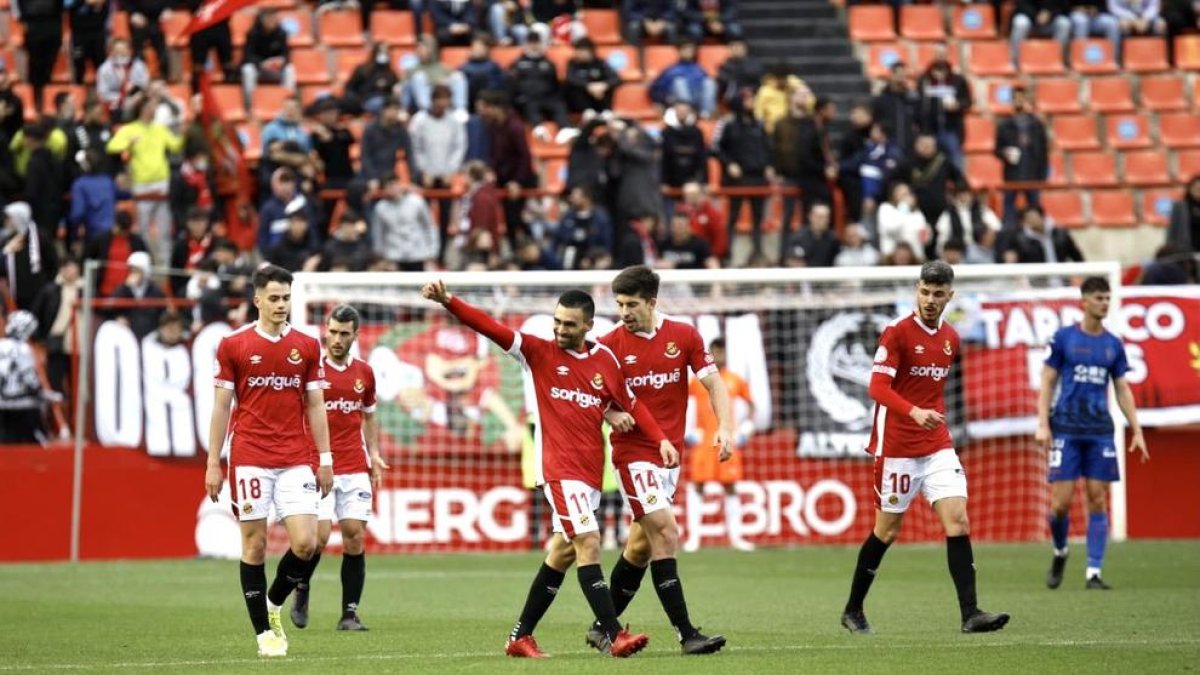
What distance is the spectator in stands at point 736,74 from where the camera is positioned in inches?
1133

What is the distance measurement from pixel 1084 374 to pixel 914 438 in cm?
405

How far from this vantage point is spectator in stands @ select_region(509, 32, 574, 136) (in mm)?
27469

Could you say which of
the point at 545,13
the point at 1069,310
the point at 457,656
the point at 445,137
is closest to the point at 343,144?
the point at 445,137

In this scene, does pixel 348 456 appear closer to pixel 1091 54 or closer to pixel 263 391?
pixel 263 391

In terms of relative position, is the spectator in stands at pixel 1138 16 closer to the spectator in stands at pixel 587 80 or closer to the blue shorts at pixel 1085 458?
the spectator in stands at pixel 587 80

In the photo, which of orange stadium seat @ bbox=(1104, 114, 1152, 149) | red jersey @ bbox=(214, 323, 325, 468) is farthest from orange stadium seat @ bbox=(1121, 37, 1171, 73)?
red jersey @ bbox=(214, 323, 325, 468)

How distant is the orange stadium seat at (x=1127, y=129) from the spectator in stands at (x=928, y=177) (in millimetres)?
5398

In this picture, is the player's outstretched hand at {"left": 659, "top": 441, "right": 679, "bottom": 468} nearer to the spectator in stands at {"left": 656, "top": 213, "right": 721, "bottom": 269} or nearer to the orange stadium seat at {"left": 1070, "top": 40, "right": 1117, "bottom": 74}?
the spectator in stands at {"left": 656, "top": 213, "right": 721, "bottom": 269}

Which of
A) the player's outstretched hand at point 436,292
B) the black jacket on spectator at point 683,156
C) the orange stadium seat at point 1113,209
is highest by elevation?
the black jacket on spectator at point 683,156

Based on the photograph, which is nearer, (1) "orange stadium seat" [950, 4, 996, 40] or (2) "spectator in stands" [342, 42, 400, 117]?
(2) "spectator in stands" [342, 42, 400, 117]

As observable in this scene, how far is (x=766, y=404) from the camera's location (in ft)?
77.4

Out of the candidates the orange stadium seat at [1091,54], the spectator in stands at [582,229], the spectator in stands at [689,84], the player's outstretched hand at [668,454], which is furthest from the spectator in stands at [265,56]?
the player's outstretched hand at [668,454]

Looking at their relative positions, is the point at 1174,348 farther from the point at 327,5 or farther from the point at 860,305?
the point at 327,5

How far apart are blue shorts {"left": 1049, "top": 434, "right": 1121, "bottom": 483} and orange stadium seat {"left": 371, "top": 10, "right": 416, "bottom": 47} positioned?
49.0 ft
